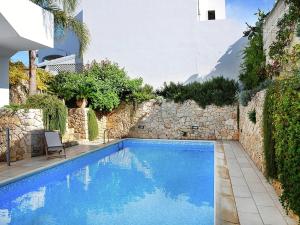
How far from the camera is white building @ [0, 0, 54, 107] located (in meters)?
8.22

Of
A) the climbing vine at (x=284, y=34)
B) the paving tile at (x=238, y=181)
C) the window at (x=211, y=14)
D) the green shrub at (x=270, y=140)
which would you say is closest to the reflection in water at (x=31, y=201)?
the paving tile at (x=238, y=181)

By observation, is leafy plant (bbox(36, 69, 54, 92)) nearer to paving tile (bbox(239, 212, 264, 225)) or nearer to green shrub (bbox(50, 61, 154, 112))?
green shrub (bbox(50, 61, 154, 112))

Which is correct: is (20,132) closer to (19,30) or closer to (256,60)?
(19,30)

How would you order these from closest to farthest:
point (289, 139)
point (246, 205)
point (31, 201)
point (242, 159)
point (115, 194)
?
point (289, 139) < point (246, 205) < point (31, 201) < point (115, 194) < point (242, 159)

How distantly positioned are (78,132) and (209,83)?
7774 mm

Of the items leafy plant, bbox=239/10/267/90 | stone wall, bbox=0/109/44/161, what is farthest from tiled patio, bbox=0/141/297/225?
leafy plant, bbox=239/10/267/90

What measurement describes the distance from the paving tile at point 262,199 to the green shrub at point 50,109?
8414 millimetres

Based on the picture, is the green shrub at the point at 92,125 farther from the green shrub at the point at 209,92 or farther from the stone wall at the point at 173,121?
the green shrub at the point at 209,92

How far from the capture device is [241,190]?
5770 millimetres

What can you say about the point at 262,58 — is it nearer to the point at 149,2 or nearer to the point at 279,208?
the point at 279,208

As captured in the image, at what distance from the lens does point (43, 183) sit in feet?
24.8

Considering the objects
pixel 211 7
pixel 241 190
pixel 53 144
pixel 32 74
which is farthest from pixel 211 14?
pixel 241 190

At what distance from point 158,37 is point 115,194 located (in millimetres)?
13795

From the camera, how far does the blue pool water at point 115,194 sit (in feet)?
16.8
